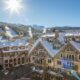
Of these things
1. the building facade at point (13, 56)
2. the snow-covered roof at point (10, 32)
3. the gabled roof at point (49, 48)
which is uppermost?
→ the snow-covered roof at point (10, 32)

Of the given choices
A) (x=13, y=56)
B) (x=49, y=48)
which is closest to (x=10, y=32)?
(x=13, y=56)

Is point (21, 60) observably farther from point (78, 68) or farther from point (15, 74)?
point (78, 68)

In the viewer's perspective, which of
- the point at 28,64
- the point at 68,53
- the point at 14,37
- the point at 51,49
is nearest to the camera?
the point at 68,53

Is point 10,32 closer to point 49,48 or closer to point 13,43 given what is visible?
point 13,43

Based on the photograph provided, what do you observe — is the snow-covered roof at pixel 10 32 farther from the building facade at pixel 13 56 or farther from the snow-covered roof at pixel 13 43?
the building facade at pixel 13 56

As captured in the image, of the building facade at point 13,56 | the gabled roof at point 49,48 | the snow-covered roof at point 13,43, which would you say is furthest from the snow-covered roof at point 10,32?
the gabled roof at point 49,48

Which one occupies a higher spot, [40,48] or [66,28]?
[66,28]

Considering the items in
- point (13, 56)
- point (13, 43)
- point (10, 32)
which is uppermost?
point (10, 32)

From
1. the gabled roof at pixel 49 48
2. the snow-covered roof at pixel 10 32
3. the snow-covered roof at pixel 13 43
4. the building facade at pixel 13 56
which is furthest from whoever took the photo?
the snow-covered roof at pixel 10 32

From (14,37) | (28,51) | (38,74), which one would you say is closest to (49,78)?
(38,74)

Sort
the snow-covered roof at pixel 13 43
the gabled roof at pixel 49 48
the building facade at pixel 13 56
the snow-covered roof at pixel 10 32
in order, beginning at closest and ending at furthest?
the gabled roof at pixel 49 48, the building facade at pixel 13 56, the snow-covered roof at pixel 13 43, the snow-covered roof at pixel 10 32

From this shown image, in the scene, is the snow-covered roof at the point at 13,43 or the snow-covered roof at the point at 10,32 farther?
the snow-covered roof at the point at 10,32

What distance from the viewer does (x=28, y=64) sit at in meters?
28.4

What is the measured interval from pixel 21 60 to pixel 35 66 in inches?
139
